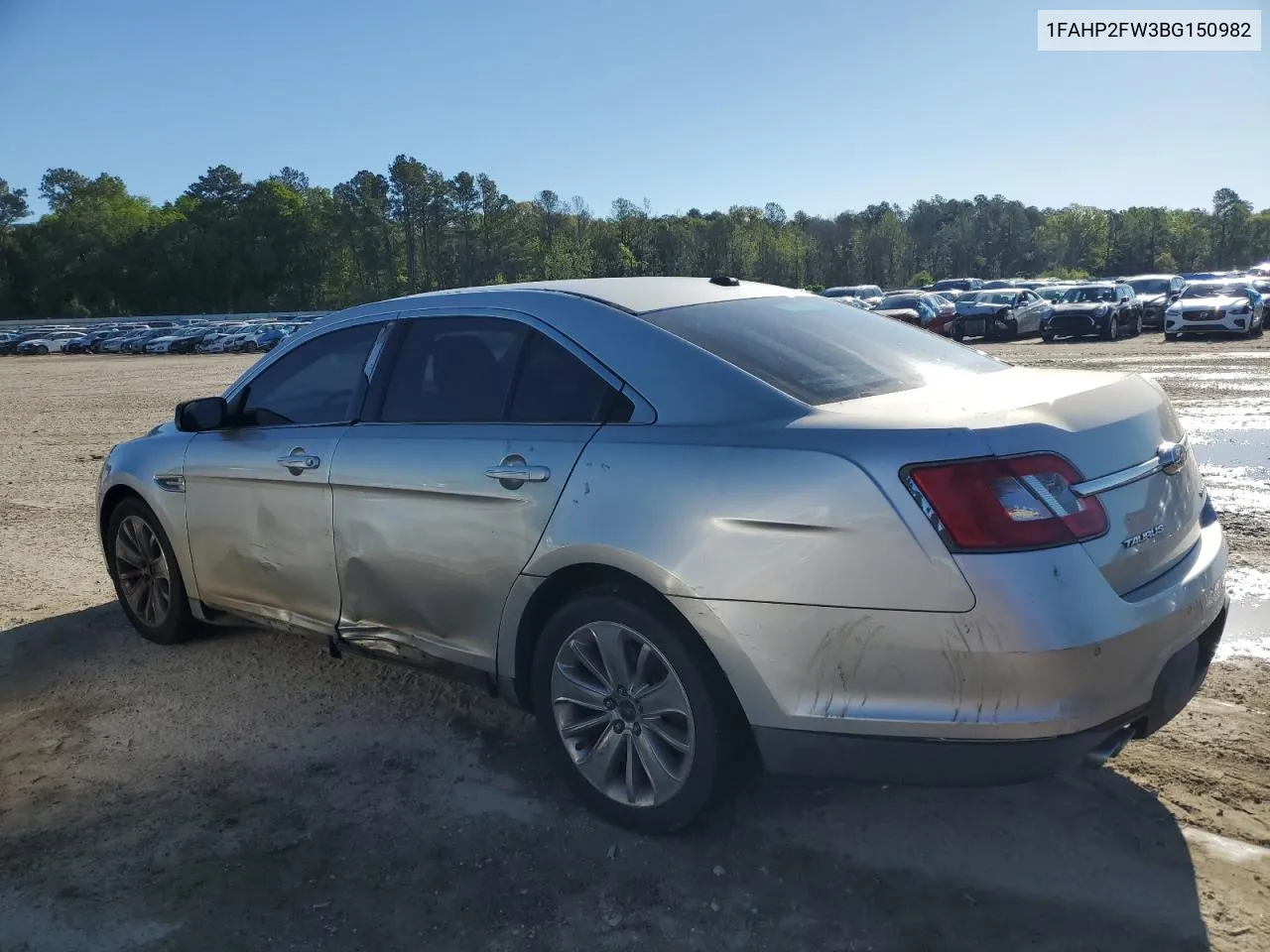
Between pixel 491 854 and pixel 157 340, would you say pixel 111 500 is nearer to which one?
pixel 491 854

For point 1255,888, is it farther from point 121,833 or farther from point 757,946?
point 121,833

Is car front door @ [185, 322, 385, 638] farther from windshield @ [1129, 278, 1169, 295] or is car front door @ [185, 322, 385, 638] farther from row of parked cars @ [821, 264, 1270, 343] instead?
windshield @ [1129, 278, 1169, 295]

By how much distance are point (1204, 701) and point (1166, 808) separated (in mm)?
983

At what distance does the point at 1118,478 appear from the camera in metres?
2.73

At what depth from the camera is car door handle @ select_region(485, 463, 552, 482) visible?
3.24 metres

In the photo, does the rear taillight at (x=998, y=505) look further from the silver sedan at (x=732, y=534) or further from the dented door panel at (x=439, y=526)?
the dented door panel at (x=439, y=526)

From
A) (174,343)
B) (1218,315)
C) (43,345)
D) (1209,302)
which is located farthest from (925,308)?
(43,345)

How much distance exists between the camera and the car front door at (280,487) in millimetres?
4059

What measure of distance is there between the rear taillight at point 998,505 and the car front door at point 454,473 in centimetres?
113

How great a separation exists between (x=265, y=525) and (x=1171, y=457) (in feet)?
11.2

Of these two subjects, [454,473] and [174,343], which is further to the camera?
[174,343]

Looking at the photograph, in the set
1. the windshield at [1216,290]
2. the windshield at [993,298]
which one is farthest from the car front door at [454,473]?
the windshield at [993,298]

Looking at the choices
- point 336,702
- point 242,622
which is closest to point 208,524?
point 242,622

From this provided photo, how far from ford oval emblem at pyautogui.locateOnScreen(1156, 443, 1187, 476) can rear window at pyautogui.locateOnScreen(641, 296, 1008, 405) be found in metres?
0.71
